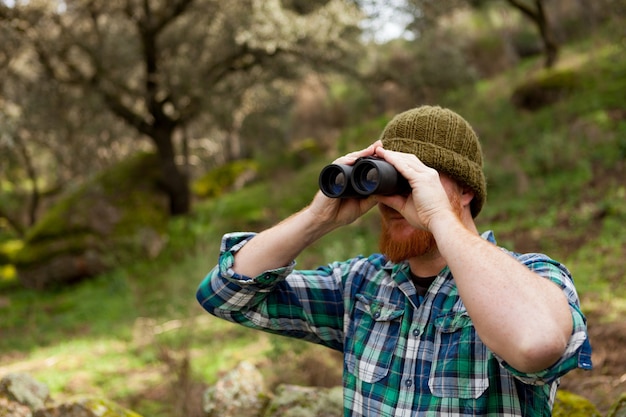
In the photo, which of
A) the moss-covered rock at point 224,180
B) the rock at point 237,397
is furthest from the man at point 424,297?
the moss-covered rock at point 224,180

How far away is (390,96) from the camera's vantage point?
17891 millimetres

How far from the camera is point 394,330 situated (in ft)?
6.08

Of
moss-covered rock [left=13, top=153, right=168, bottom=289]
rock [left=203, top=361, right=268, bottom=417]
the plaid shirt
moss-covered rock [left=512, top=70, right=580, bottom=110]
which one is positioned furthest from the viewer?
moss-covered rock [left=512, top=70, right=580, bottom=110]

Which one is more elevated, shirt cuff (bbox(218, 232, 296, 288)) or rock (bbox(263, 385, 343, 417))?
shirt cuff (bbox(218, 232, 296, 288))

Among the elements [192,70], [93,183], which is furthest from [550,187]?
[93,183]

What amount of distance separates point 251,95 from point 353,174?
41.1 feet

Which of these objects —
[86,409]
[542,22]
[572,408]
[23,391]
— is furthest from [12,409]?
[542,22]

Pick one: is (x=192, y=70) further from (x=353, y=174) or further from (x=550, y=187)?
(x=353, y=174)

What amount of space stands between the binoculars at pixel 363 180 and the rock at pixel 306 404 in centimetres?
161

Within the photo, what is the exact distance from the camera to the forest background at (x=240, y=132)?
5414mm

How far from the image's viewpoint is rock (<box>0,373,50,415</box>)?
2.98 metres

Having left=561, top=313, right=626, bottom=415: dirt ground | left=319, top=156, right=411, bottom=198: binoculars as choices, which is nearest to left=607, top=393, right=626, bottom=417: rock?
left=561, top=313, right=626, bottom=415: dirt ground

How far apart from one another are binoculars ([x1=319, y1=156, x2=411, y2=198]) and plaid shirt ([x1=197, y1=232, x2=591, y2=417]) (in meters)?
0.32

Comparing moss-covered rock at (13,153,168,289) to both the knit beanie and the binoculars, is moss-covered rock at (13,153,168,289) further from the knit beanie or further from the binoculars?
the knit beanie
